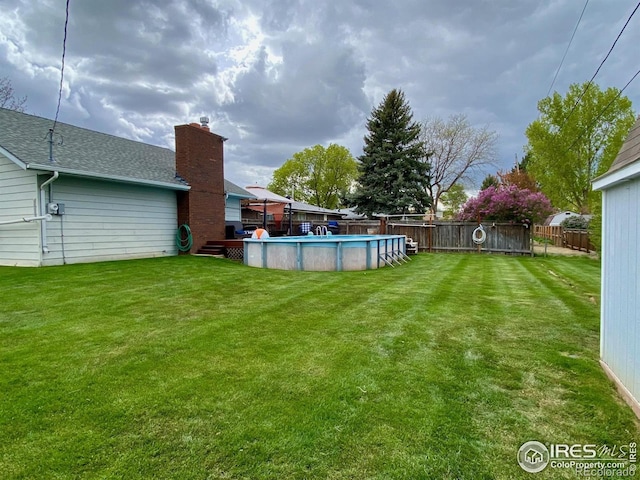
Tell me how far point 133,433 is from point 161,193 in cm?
1067

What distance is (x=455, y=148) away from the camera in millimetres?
29656

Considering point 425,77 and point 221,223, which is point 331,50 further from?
point 221,223

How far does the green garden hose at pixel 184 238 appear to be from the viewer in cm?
1194

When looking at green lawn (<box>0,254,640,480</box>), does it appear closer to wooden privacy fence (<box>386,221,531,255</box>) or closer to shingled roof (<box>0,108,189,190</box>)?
shingled roof (<box>0,108,189,190</box>)

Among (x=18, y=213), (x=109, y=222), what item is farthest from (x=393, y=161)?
(x=18, y=213)

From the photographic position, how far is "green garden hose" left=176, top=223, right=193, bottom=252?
1194 centimetres

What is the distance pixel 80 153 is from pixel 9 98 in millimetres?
13282

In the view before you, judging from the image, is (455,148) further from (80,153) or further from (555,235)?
(80,153)

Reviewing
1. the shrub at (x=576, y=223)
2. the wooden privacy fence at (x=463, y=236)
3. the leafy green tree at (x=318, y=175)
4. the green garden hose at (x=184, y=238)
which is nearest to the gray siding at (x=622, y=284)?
the green garden hose at (x=184, y=238)

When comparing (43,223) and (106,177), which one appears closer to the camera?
(43,223)

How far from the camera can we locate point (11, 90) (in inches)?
710

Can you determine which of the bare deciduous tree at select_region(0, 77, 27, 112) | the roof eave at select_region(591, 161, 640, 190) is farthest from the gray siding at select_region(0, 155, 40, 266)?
the bare deciduous tree at select_region(0, 77, 27, 112)

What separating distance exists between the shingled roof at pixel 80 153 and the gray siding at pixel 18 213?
0.55m

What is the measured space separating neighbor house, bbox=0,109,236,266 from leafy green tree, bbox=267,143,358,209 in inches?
1106
